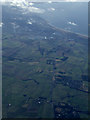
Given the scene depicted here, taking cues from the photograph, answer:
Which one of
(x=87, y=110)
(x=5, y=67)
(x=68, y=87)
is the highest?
(x=5, y=67)

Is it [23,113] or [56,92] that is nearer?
[23,113]

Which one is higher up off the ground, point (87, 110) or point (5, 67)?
point (5, 67)

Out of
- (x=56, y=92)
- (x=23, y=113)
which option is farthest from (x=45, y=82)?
(x=23, y=113)

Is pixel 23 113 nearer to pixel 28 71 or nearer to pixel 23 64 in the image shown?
pixel 28 71

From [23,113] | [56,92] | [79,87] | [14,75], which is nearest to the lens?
[23,113]

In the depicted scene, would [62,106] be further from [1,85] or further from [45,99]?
[1,85]

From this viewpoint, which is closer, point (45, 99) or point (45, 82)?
point (45, 99)

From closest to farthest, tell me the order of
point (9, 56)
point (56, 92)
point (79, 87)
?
point (56, 92)
point (79, 87)
point (9, 56)

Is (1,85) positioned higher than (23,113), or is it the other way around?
(1,85)

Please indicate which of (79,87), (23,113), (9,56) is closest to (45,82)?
(79,87)
